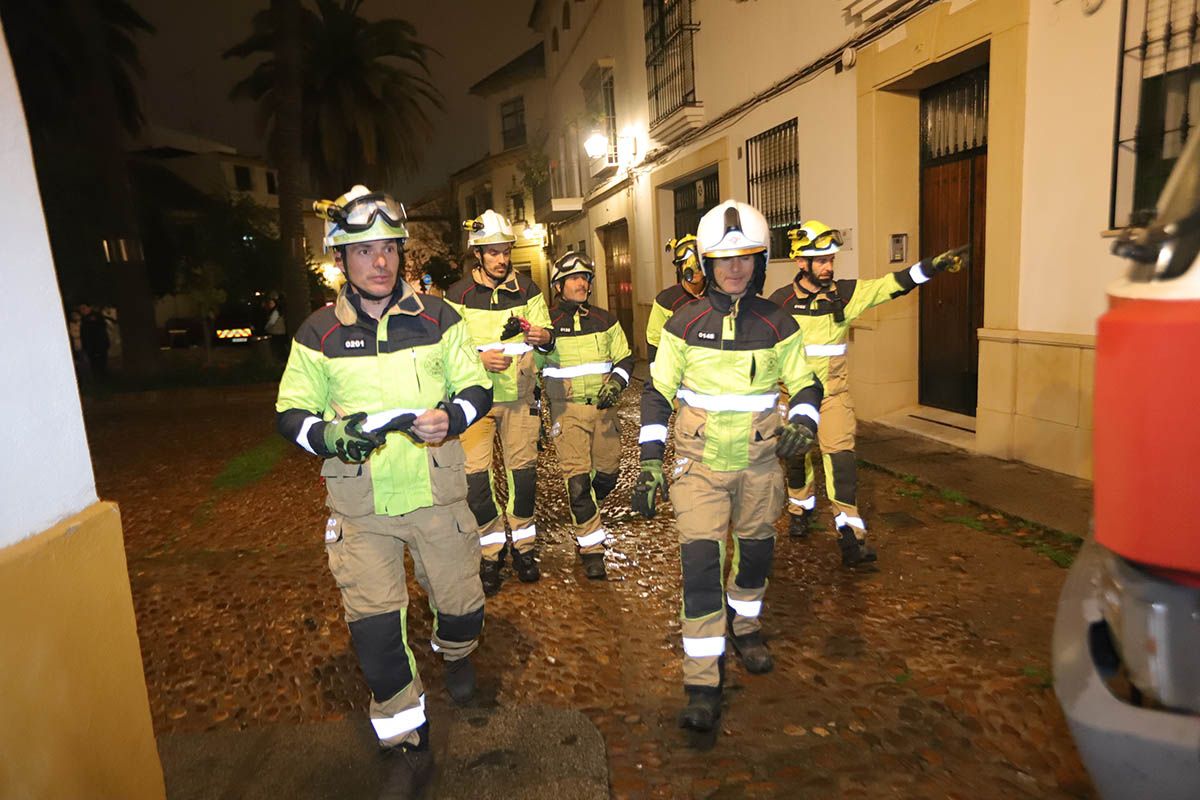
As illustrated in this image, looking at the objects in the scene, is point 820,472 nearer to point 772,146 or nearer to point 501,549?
point 501,549

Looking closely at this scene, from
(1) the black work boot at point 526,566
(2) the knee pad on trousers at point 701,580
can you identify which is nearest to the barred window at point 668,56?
(1) the black work boot at point 526,566

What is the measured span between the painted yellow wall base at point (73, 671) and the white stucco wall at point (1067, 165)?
19.6ft

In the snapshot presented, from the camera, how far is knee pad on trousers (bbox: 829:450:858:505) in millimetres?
4496

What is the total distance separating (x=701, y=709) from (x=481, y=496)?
81.4 inches

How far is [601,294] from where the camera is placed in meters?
21.4

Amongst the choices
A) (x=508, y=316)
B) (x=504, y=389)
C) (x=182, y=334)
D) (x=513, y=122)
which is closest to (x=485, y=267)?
(x=508, y=316)

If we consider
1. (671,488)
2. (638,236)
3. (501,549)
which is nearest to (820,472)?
(501,549)

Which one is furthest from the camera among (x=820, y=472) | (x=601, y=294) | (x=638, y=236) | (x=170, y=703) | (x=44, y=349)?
(x=601, y=294)

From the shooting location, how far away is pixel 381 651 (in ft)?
9.22

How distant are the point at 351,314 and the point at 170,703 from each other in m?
2.06

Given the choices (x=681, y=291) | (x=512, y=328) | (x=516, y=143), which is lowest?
(x=512, y=328)

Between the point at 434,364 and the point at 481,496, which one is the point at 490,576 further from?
the point at 434,364

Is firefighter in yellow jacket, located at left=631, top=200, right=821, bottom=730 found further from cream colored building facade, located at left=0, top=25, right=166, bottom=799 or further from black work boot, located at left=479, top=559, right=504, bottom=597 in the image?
cream colored building facade, located at left=0, top=25, right=166, bottom=799

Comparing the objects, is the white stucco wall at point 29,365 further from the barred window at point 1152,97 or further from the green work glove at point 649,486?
the barred window at point 1152,97
